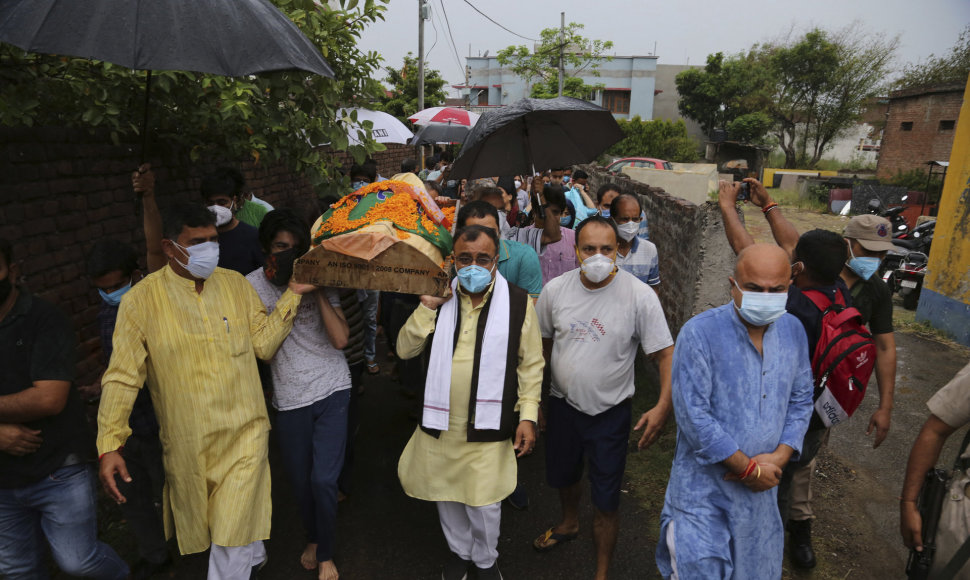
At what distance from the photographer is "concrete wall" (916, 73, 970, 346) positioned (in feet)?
21.0

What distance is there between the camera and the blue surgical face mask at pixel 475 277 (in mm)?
2764

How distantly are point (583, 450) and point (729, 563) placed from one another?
40.7 inches

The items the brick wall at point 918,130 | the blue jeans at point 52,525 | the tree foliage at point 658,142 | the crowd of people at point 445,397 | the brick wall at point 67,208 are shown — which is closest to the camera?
the crowd of people at point 445,397

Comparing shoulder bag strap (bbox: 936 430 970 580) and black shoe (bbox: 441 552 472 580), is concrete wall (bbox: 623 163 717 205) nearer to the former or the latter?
A: black shoe (bbox: 441 552 472 580)

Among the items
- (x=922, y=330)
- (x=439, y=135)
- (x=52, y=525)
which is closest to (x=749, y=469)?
(x=52, y=525)

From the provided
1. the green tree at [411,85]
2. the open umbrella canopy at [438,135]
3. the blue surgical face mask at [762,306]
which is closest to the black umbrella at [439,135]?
the open umbrella canopy at [438,135]

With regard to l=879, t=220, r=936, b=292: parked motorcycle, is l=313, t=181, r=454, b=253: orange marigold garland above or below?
above

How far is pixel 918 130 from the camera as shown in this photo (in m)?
22.1

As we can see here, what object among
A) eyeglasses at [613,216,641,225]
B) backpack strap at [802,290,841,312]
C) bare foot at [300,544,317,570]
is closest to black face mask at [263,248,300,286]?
bare foot at [300,544,317,570]

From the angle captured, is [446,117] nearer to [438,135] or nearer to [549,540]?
[438,135]

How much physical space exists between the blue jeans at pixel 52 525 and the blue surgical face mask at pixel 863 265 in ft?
13.1

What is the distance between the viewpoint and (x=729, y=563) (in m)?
2.23

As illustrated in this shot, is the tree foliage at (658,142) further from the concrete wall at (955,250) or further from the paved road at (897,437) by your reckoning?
the paved road at (897,437)

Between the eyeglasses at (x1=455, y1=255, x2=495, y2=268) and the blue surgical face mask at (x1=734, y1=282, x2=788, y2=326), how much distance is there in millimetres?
1148
